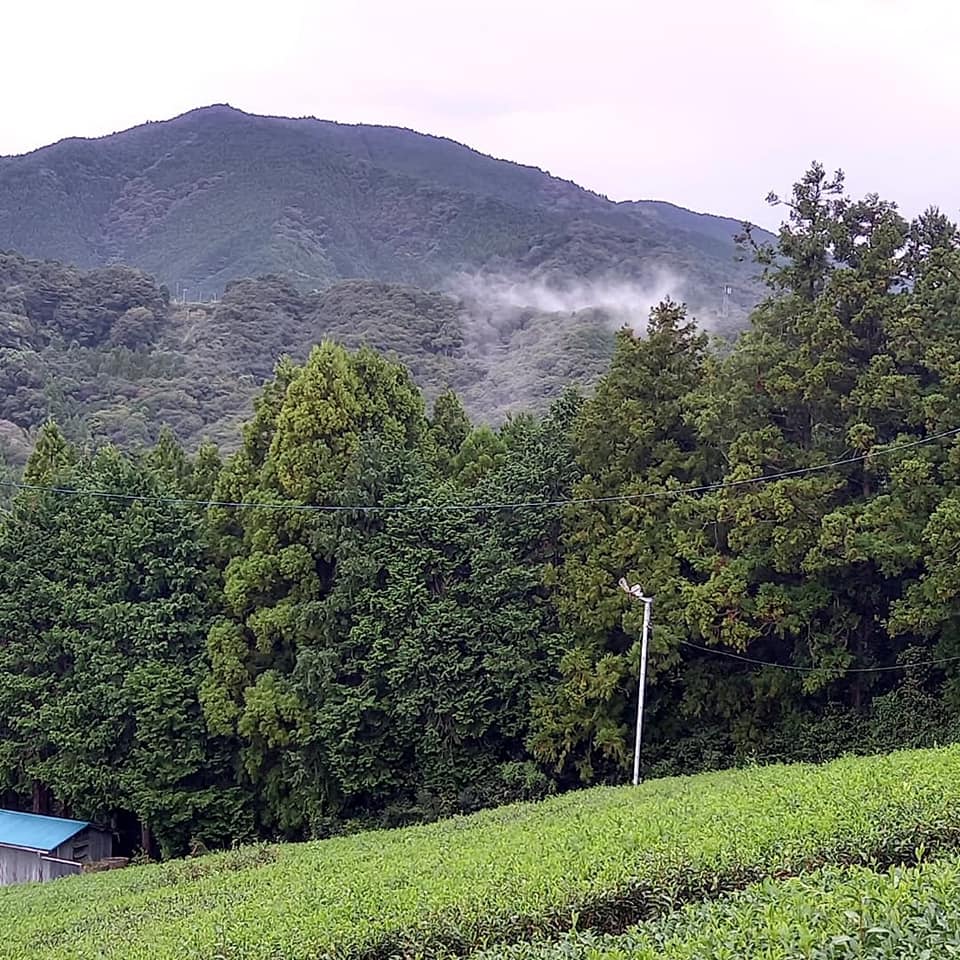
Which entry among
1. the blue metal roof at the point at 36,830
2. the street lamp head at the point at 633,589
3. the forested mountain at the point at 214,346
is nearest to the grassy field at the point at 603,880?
the street lamp head at the point at 633,589

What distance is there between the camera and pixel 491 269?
87438mm

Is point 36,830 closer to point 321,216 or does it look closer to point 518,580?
point 518,580

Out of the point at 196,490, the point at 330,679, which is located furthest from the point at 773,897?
the point at 196,490

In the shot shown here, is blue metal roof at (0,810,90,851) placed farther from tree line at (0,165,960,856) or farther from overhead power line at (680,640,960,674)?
overhead power line at (680,640,960,674)

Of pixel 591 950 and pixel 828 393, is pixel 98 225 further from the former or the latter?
pixel 591 950

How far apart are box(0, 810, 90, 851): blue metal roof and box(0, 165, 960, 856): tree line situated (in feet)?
1.53

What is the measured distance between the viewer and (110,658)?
59.5 ft

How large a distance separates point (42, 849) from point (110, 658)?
3.11 m

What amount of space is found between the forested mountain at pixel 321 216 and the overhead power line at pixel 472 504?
56.6 meters

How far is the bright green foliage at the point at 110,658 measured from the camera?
17594mm

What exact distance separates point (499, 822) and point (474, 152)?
116 m

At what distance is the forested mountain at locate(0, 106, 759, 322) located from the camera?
84.6 meters

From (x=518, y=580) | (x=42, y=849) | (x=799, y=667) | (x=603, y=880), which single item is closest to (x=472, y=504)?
(x=518, y=580)

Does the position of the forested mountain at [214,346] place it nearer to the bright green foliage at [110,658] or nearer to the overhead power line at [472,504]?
the bright green foliage at [110,658]
